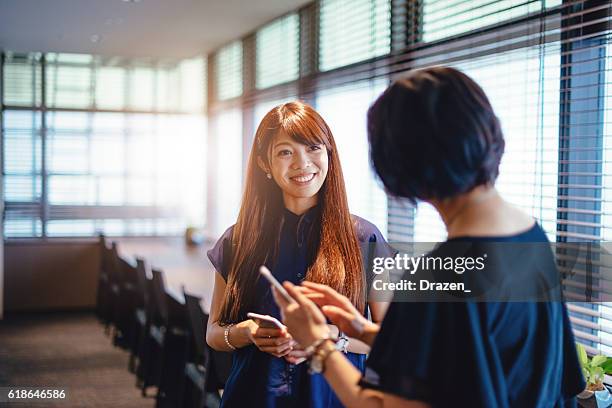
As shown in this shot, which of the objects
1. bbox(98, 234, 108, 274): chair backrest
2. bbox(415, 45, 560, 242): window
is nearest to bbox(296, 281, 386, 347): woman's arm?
bbox(415, 45, 560, 242): window

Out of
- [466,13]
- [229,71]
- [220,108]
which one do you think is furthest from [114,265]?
[466,13]

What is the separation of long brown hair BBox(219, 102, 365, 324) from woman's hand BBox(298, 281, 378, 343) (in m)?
0.39

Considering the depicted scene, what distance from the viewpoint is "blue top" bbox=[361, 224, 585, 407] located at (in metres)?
1.00

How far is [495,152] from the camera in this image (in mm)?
1072

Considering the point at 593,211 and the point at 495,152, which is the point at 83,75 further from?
the point at 495,152

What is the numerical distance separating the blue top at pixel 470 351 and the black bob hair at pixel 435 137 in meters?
0.10

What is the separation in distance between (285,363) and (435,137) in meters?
0.84

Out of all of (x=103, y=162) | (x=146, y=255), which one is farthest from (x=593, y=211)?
(x=103, y=162)

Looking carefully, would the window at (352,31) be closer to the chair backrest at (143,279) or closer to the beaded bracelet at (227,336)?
the chair backrest at (143,279)

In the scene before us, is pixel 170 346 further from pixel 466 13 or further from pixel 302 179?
pixel 302 179

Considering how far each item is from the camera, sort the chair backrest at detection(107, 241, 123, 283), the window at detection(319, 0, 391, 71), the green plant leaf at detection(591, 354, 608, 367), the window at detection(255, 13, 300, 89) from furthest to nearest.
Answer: the chair backrest at detection(107, 241, 123, 283) < the window at detection(255, 13, 300, 89) < the window at detection(319, 0, 391, 71) < the green plant leaf at detection(591, 354, 608, 367)

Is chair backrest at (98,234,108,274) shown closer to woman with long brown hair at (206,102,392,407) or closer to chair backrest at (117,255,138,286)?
chair backrest at (117,255,138,286)

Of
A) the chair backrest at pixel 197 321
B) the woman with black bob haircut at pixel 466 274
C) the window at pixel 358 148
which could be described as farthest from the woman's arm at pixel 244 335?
the window at pixel 358 148

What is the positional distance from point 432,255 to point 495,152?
0.18 meters
